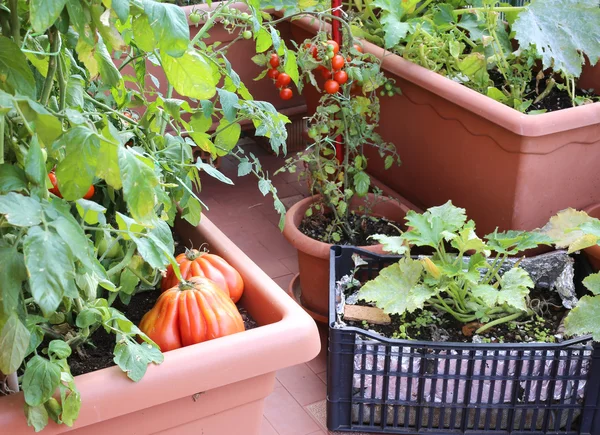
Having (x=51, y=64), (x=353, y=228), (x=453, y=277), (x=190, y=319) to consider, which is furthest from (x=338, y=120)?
(x=51, y=64)

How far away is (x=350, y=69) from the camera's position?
7.16 feet

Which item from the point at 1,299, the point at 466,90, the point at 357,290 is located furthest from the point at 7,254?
the point at 466,90

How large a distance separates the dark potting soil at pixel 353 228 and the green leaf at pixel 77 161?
124 centimetres

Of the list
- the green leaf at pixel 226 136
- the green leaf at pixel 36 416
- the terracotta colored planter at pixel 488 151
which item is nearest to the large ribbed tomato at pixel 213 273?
the green leaf at pixel 226 136

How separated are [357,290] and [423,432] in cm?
40

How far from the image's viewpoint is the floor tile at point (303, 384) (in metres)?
2.07

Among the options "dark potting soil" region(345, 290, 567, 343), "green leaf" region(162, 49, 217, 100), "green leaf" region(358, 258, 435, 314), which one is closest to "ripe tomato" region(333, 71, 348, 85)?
"green leaf" region(358, 258, 435, 314)

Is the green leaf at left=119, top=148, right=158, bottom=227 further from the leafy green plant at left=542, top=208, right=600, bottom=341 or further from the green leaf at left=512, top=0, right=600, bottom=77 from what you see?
the green leaf at left=512, top=0, right=600, bottom=77

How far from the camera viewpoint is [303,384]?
212 cm

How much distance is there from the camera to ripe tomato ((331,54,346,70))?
83.5 inches

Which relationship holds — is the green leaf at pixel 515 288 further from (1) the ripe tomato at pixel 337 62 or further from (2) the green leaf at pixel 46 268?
(2) the green leaf at pixel 46 268

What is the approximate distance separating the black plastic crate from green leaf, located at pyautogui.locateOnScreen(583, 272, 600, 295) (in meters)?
0.12

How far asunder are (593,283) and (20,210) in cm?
133

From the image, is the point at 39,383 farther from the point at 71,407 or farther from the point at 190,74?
the point at 190,74
